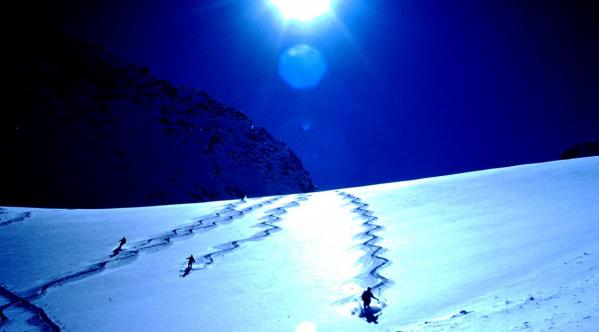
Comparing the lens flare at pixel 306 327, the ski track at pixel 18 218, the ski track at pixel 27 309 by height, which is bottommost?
the ski track at pixel 27 309

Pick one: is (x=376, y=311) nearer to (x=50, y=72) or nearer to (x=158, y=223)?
(x=158, y=223)

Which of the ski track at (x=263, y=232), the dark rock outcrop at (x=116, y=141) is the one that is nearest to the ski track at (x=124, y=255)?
the ski track at (x=263, y=232)

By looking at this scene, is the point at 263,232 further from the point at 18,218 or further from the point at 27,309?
the point at 18,218

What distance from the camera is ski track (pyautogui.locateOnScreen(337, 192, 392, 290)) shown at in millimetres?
8428

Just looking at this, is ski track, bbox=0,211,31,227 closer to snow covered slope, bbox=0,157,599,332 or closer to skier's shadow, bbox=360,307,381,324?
snow covered slope, bbox=0,157,599,332

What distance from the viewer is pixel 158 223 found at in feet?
53.1

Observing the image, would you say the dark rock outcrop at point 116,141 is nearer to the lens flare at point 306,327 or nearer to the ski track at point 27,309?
the ski track at point 27,309

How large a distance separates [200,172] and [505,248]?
133 feet

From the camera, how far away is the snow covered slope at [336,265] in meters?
6.18

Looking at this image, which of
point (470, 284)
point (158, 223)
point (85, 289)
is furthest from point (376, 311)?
point (158, 223)

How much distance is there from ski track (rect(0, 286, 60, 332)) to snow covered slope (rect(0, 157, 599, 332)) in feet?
0.16

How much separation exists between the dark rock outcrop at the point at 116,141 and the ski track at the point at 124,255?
22.6 m

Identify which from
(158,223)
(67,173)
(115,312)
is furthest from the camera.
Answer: (67,173)

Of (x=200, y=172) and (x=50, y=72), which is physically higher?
(x=50, y=72)
